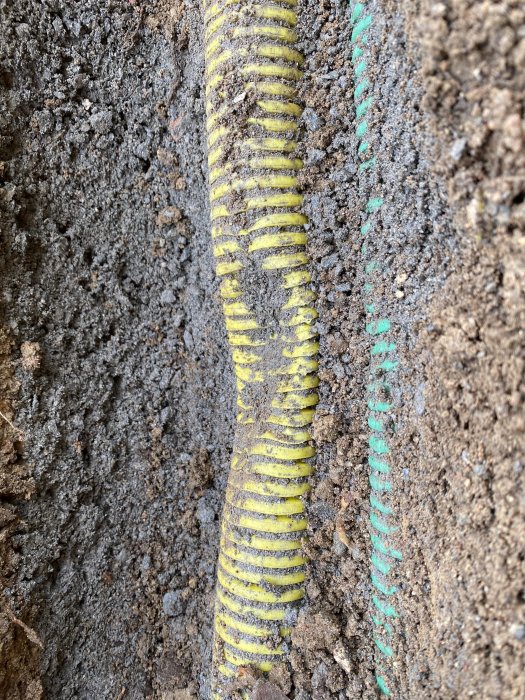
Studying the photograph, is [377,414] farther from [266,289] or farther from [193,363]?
Answer: [193,363]

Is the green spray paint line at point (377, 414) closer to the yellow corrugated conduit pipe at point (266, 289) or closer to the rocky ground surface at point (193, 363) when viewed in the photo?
the rocky ground surface at point (193, 363)

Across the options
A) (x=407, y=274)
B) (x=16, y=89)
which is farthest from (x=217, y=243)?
(x=16, y=89)

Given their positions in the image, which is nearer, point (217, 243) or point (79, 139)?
point (217, 243)

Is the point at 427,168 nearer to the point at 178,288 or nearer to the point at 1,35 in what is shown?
the point at 178,288

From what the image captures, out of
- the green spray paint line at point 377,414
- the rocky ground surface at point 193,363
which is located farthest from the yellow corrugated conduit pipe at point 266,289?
the green spray paint line at point 377,414

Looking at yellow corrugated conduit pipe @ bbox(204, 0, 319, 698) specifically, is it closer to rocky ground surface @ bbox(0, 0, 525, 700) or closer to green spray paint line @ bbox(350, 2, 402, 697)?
rocky ground surface @ bbox(0, 0, 525, 700)

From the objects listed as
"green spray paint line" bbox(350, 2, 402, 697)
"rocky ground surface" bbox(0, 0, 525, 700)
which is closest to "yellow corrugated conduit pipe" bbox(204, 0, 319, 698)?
"rocky ground surface" bbox(0, 0, 525, 700)

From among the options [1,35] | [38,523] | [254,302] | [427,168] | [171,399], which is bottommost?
[38,523]
